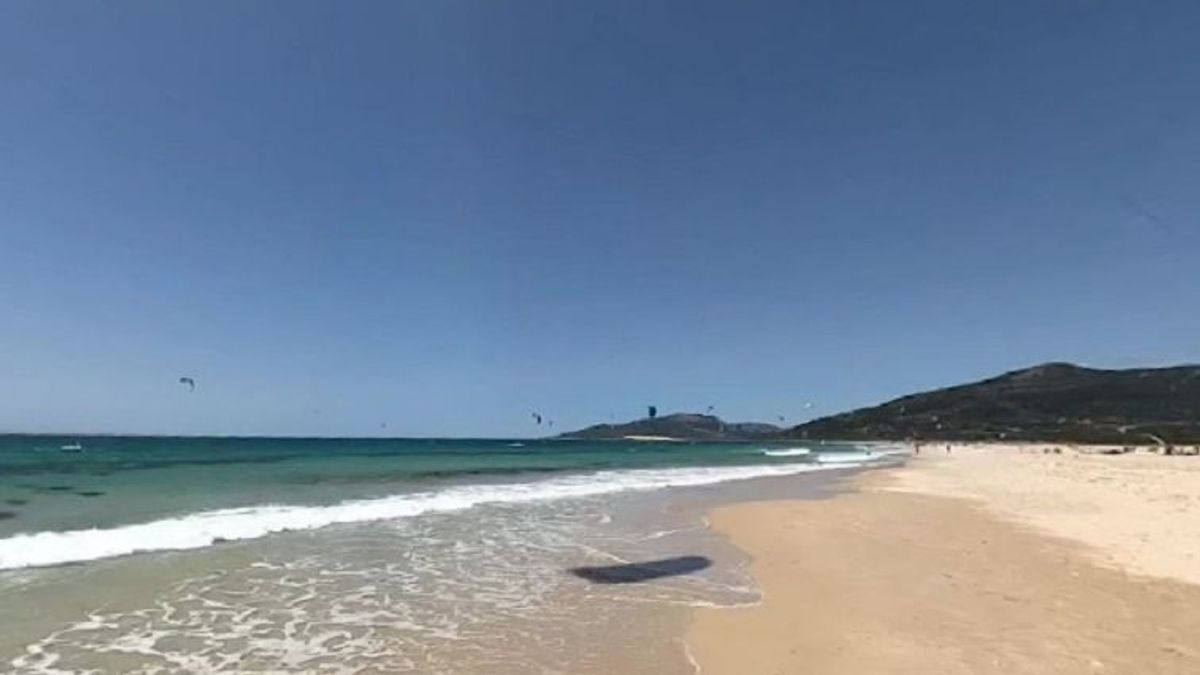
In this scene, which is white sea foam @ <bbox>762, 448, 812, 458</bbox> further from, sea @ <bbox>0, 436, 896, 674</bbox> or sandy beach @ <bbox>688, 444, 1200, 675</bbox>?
sandy beach @ <bbox>688, 444, 1200, 675</bbox>

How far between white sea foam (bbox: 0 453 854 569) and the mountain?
8100cm

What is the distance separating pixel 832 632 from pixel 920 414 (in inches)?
6774

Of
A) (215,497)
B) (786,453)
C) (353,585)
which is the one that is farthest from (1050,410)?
(353,585)

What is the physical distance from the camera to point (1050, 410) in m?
137

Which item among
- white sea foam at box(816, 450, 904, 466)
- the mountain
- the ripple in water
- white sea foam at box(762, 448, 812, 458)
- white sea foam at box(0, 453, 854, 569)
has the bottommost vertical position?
the ripple in water

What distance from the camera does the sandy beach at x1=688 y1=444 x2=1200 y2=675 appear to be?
6.50 metres

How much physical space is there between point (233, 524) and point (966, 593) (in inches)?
561

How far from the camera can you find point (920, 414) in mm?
163375

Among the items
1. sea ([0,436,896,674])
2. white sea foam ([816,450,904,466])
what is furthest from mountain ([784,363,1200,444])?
sea ([0,436,896,674])

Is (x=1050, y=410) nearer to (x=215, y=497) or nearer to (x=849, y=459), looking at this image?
(x=849, y=459)

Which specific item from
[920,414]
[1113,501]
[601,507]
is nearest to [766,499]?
[601,507]

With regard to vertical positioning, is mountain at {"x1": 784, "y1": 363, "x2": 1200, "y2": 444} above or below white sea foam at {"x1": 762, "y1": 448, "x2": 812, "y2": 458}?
above

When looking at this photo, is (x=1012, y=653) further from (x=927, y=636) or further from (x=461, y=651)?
(x=461, y=651)

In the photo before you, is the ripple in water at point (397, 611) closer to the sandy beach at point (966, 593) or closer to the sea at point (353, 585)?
the sea at point (353, 585)
